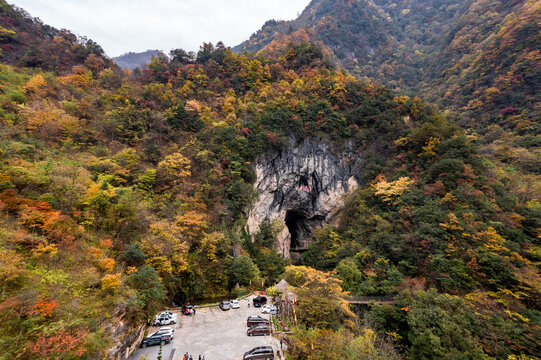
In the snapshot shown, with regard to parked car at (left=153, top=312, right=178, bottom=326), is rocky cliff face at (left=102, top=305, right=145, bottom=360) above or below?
above

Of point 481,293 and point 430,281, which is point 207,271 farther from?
point 481,293

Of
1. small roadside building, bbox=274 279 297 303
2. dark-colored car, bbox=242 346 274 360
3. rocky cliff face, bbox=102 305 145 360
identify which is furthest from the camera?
small roadside building, bbox=274 279 297 303

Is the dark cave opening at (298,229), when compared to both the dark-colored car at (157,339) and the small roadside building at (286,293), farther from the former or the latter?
the dark-colored car at (157,339)

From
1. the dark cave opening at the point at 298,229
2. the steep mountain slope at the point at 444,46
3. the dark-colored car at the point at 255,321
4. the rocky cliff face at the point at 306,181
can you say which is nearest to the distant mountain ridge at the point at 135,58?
the steep mountain slope at the point at 444,46

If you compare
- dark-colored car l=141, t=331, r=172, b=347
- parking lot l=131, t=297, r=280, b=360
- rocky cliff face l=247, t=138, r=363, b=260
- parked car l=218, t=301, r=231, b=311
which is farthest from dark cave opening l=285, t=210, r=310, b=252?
dark-colored car l=141, t=331, r=172, b=347

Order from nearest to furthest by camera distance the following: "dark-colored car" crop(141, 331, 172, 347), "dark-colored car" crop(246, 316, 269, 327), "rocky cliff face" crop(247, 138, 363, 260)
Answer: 1. "dark-colored car" crop(141, 331, 172, 347)
2. "dark-colored car" crop(246, 316, 269, 327)
3. "rocky cliff face" crop(247, 138, 363, 260)

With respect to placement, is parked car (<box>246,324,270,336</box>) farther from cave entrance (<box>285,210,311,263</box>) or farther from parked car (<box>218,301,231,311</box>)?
cave entrance (<box>285,210,311,263</box>)

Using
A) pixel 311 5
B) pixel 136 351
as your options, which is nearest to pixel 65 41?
pixel 136 351

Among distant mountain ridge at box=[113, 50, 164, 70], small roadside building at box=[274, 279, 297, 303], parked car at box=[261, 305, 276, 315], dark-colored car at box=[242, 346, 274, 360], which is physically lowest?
parked car at box=[261, 305, 276, 315]
